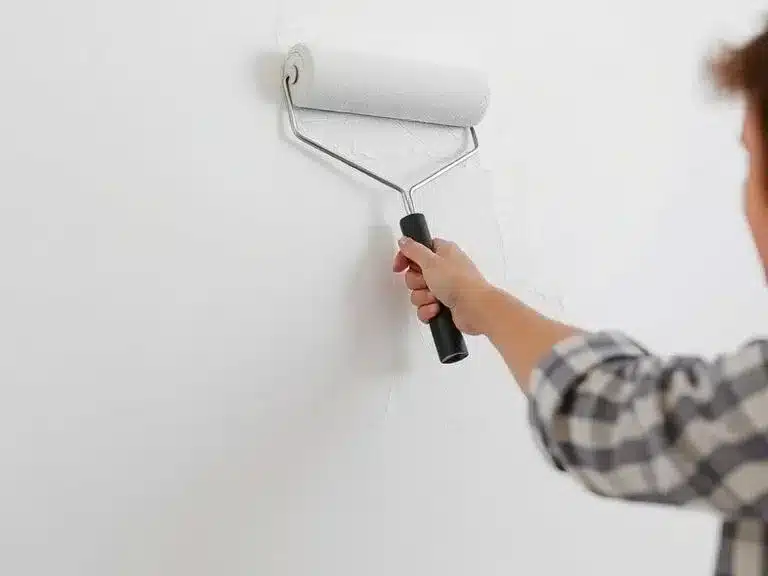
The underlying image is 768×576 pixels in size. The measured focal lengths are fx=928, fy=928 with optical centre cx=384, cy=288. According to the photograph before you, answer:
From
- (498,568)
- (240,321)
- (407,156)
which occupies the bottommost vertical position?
(498,568)

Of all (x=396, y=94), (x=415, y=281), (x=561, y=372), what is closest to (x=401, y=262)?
(x=415, y=281)

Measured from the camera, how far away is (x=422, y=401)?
857 mm

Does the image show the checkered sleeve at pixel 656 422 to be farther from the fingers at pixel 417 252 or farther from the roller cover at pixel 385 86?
the roller cover at pixel 385 86

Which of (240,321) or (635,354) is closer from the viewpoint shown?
(635,354)

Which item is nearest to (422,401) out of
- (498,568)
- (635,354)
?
(498,568)

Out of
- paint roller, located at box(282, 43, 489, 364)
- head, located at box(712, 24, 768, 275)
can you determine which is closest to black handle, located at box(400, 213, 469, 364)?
paint roller, located at box(282, 43, 489, 364)

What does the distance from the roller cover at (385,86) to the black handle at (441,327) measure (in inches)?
4.1

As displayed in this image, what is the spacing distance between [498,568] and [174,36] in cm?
57

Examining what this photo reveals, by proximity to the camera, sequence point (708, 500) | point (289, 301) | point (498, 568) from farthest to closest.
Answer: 1. point (498, 568)
2. point (289, 301)
3. point (708, 500)

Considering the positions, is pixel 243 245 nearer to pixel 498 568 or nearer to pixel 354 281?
pixel 354 281

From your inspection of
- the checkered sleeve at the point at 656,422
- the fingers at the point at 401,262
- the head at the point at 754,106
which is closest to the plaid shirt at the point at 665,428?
the checkered sleeve at the point at 656,422

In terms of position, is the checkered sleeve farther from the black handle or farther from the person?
the black handle

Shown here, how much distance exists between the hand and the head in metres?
0.21

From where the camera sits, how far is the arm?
1.77ft
